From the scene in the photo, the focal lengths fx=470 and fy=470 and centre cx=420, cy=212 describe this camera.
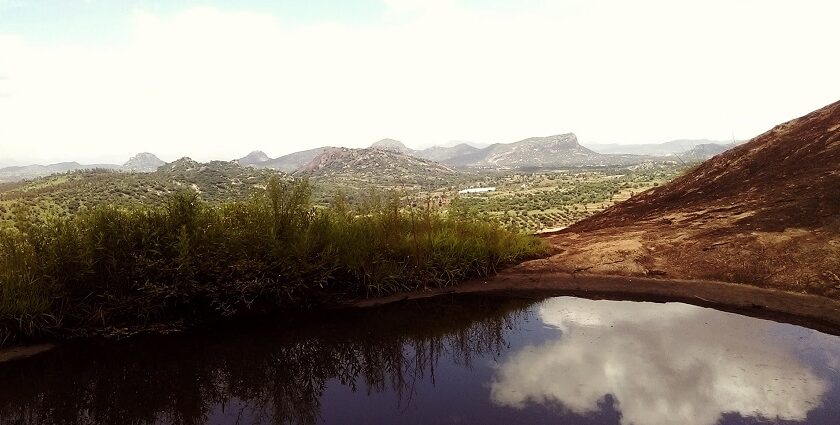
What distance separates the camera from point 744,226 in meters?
16.1

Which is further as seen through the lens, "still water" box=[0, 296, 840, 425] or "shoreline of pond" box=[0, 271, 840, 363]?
"shoreline of pond" box=[0, 271, 840, 363]

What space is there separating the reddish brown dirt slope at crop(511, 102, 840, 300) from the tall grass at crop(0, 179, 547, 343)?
3.94 m

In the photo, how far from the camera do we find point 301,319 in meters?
12.7

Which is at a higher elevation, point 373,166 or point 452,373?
point 452,373

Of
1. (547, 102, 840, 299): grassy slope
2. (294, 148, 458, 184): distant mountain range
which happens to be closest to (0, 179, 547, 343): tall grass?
(547, 102, 840, 299): grassy slope

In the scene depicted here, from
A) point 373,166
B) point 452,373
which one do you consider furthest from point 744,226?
point 373,166

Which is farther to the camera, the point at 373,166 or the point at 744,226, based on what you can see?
the point at 373,166

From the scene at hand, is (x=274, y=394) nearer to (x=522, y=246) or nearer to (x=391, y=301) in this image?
(x=391, y=301)

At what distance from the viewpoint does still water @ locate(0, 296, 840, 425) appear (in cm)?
818

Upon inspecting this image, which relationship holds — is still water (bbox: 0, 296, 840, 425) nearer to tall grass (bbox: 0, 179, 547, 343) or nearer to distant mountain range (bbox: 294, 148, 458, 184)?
tall grass (bbox: 0, 179, 547, 343)

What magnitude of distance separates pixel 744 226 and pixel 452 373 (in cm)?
1250

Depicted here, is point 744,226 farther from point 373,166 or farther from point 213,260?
point 373,166

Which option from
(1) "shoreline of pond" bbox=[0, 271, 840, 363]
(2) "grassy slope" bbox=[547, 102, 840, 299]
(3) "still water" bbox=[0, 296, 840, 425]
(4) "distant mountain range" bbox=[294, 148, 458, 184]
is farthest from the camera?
(4) "distant mountain range" bbox=[294, 148, 458, 184]

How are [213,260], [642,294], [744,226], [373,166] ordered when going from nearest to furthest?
[213,260] < [642,294] < [744,226] < [373,166]
